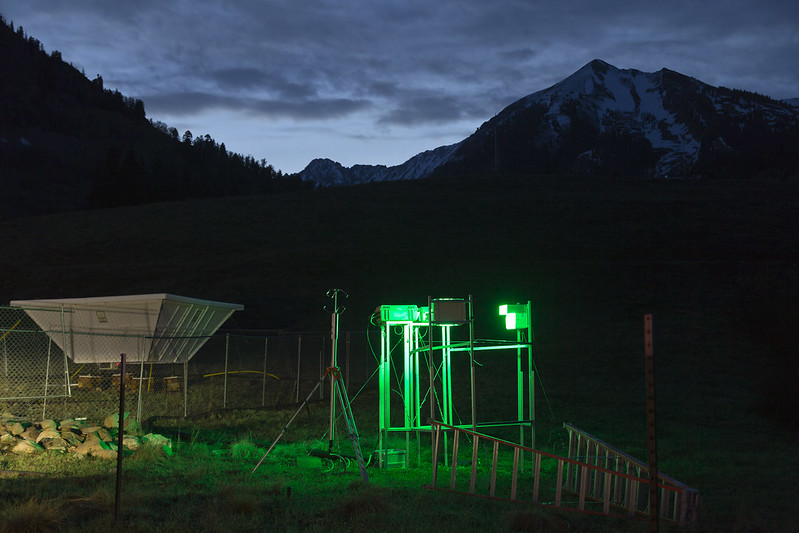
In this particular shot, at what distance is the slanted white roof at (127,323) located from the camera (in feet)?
68.9

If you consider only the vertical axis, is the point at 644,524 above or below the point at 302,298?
below

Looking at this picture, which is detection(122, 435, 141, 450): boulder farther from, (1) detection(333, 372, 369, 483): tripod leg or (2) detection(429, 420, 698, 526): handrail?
(2) detection(429, 420, 698, 526): handrail

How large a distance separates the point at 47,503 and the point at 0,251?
46.4 m

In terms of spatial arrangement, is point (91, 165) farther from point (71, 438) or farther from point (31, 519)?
point (31, 519)

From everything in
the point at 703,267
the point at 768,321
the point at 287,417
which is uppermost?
the point at 703,267

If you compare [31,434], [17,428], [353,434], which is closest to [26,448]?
[31,434]

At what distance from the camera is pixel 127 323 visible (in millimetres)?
21625

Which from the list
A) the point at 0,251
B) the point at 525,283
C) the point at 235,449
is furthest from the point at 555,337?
the point at 0,251

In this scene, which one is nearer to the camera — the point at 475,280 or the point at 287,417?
the point at 287,417

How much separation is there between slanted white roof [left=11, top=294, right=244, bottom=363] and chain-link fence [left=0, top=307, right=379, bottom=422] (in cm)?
8

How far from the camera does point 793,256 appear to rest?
40.8 m

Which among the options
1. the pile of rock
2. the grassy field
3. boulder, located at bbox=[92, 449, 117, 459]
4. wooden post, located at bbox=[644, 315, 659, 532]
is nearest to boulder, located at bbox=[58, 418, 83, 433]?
the pile of rock

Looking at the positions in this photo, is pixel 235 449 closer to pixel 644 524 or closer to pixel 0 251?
pixel 644 524

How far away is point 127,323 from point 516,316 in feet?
45.8
